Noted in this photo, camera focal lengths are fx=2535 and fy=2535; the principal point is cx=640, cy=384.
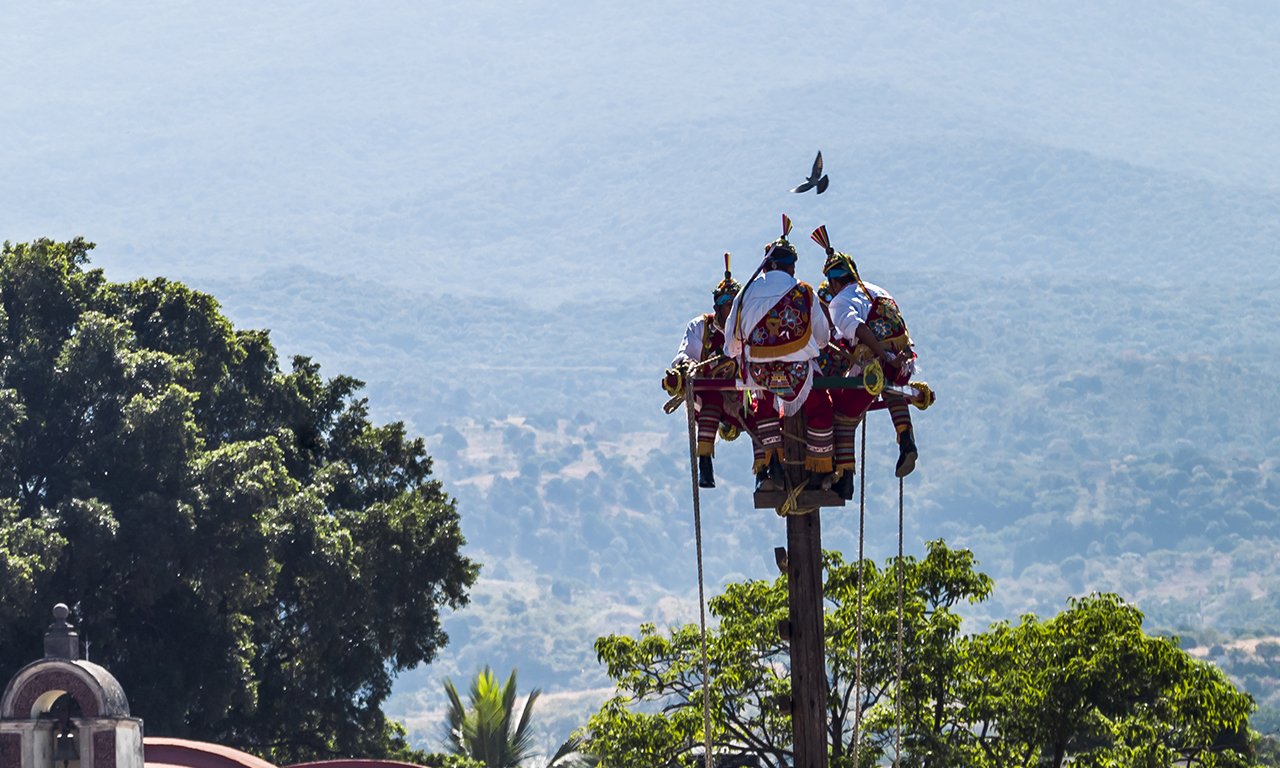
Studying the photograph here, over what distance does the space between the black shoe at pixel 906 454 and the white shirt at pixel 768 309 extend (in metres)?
1.28

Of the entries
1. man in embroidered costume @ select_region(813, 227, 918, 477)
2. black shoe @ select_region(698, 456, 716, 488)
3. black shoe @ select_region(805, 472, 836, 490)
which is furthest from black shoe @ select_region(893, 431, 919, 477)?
black shoe @ select_region(698, 456, 716, 488)

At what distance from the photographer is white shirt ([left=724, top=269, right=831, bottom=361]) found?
832 inches

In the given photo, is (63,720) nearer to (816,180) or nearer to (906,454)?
(906,454)

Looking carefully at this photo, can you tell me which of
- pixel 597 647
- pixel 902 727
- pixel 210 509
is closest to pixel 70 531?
pixel 210 509

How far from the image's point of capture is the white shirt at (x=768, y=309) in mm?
21141

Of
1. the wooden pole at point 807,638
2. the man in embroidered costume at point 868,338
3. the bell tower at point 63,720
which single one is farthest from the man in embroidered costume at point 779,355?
the bell tower at point 63,720

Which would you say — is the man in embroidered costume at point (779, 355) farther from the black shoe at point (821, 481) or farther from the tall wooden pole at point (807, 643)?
the tall wooden pole at point (807, 643)

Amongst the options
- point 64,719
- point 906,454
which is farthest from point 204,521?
point 906,454

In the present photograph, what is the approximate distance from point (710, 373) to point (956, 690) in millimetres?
17151

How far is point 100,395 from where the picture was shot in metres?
59.4

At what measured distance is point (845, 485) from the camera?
2141 cm

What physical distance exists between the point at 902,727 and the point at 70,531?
Result: 23801mm

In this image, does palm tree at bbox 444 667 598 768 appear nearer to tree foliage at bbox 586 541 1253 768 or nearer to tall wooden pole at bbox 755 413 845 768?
tree foliage at bbox 586 541 1253 768

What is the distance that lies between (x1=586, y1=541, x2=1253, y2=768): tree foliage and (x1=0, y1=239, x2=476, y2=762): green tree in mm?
18430
